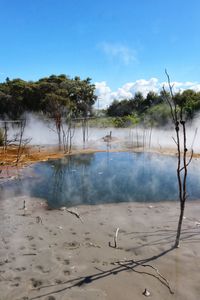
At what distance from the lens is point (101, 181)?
403 inches

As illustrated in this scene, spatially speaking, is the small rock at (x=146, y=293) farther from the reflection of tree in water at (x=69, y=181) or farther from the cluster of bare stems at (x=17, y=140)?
the cluster of bare stems at (x=17, y=140)

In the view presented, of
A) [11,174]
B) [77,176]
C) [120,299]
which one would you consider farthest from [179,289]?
[11,174]

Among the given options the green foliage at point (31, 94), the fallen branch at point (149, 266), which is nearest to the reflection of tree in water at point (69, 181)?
the fallen branch at point (149, 266)

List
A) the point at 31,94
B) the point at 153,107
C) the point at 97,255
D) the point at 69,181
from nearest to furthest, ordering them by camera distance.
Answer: the point at 97,255, the point at 69,181, the point at 31,94, the point at 153,107

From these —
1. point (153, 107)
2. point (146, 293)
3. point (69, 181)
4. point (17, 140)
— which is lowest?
point (146, 293)

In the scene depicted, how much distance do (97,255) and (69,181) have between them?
223 inches

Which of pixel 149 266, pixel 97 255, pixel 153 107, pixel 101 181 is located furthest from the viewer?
pixel 153 107

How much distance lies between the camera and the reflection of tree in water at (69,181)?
27.3 ft

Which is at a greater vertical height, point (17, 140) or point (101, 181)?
point (17, 140)

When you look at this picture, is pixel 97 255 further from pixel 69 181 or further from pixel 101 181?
pixel 69 181

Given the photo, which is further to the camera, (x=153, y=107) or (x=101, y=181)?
(x=153, y=107)

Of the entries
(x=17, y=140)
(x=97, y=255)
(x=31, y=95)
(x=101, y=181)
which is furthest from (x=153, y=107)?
(x=97, y=255)

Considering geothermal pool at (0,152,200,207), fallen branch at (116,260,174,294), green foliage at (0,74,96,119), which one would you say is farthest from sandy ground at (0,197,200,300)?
green foliage at (0,74,96,119)

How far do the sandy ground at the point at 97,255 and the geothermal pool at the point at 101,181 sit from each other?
45.9 inches
